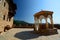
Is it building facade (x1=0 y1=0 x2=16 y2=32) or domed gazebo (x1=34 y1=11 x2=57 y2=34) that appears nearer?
domed gazebo (x1=34 y1=11 x2=57 y2=34)

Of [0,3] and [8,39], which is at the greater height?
[0,3]

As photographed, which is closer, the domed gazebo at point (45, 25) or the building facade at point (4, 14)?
the domed gazebo at point (45, 25)

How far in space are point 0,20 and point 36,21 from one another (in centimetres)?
717

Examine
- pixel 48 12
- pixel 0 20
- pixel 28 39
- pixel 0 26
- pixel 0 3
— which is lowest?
pixel 28 39

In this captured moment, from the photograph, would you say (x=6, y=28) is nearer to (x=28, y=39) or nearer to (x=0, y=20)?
(x=0, y=20)

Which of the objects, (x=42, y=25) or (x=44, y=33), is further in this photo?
(x=42, y=25)

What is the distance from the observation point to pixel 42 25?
59.9 feet

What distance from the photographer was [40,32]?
54.0 feet

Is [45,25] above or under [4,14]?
under

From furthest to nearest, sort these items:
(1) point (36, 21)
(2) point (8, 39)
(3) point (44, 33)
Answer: (1) point (36, 21) < (3) point (44, 33) < (2) point (8, 39)

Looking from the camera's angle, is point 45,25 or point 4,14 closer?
point 45,25

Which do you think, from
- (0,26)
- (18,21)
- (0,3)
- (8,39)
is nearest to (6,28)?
(0,26)

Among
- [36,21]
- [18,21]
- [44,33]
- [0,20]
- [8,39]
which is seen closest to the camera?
[8,39]

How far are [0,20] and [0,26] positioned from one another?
1.10 metres
